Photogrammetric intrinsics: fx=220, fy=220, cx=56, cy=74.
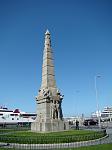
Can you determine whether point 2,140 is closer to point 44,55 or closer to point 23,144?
point 23,144

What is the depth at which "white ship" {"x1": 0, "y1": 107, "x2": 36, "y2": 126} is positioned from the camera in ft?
241

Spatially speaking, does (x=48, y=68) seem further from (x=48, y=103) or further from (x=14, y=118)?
(x=14, y=118)

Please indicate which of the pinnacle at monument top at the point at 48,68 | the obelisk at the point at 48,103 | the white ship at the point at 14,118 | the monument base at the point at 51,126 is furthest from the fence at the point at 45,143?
the white ship at the point at 14,118

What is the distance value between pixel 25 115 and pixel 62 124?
175 ft

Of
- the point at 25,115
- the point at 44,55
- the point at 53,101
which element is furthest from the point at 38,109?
the point at 25,115

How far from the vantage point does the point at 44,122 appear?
29.9m

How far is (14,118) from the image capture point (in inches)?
2990

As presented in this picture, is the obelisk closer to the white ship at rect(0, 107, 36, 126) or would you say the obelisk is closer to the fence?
the fence

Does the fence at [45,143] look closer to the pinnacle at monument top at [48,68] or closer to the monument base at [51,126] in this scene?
the monument base at [51,126]

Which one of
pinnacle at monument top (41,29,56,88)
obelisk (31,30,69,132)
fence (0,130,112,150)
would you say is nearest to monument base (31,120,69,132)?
obelisk (31,30,69,132)

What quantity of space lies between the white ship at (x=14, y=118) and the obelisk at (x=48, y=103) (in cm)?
4247

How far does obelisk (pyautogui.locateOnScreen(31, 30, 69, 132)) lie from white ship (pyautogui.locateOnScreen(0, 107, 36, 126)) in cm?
4247

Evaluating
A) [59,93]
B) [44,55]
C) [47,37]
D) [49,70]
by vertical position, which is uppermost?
[47,37]

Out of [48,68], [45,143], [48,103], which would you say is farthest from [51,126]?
[45,143]
